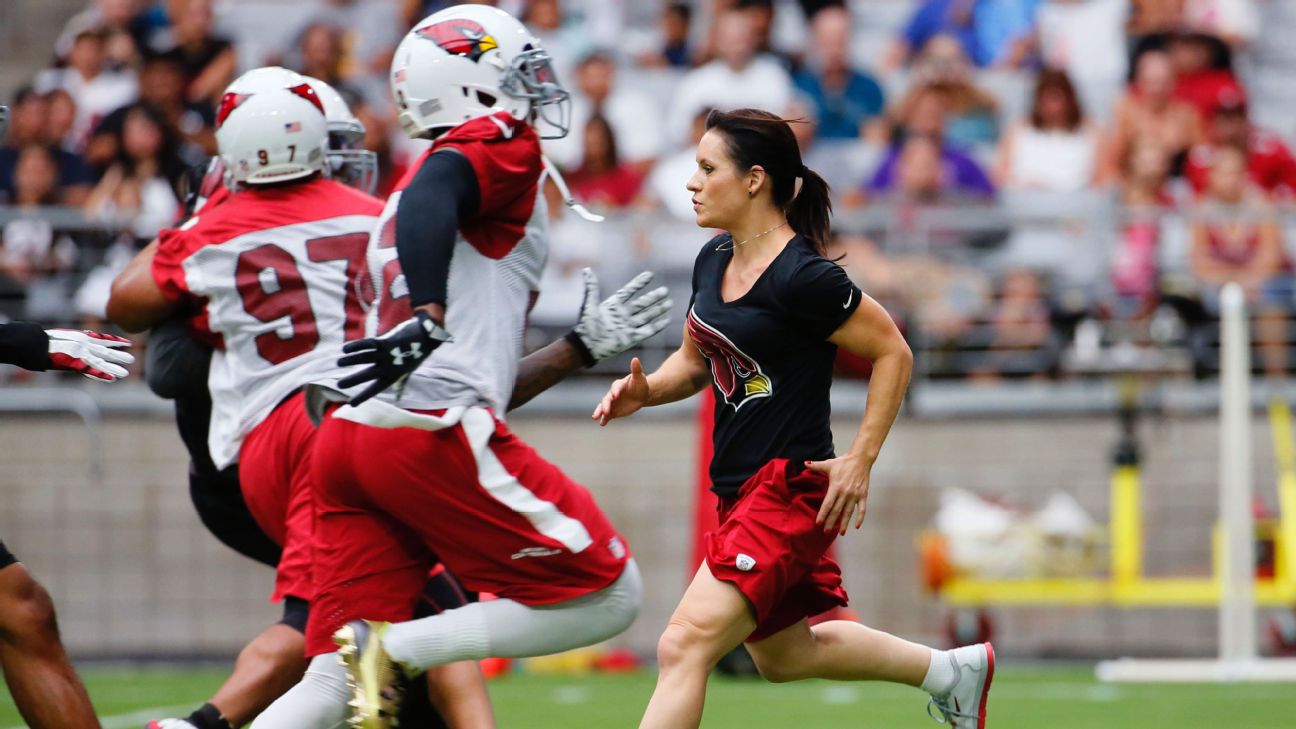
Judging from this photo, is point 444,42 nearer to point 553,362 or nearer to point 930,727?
point 553,362

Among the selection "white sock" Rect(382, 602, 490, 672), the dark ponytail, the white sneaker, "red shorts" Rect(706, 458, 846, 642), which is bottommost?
the white sneaker

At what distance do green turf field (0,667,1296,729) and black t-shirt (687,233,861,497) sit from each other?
2590 mm

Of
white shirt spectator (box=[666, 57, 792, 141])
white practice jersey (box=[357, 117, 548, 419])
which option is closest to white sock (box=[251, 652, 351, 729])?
white practice jersey (box=[357, 117, 548, 419])

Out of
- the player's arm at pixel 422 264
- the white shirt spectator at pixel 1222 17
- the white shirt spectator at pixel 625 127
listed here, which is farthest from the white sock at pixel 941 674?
the white shirt spectator at pixel 1222 17

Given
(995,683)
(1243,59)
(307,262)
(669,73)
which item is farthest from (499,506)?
(1243,59)

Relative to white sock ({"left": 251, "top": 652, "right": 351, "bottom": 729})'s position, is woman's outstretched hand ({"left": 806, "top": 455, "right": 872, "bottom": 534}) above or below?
above

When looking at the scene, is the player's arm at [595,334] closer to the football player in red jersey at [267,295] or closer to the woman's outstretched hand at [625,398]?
the woman's outstretched hand at [625,398]

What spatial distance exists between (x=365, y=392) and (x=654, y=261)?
668 cm

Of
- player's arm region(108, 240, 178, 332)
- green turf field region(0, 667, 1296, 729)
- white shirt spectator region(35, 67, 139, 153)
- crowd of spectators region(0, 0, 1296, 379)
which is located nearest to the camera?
player's arm region(108, 240, 178, 332)

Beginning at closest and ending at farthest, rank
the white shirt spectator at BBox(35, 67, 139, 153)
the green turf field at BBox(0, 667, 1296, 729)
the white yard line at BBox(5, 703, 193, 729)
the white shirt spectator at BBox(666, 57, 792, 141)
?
the white yard line at BBox(5, 703, 193, 729) → the green turf field at BBox(0, 667, 1296, 729) → the white shirt spectator at BBox(666, 57, 792, 141) → the white shirt spectator at BBox(35, 67, 139, 153)

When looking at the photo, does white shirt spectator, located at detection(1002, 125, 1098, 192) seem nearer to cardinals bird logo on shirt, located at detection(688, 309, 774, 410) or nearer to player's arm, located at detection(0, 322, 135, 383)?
cardinals bird logo on shirt, located at detection(688, 309, 774, 410)

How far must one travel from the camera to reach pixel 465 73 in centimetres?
474

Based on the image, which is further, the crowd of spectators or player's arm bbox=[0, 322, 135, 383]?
the crowd of spectators

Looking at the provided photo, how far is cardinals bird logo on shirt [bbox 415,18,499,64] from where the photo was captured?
4746mm
